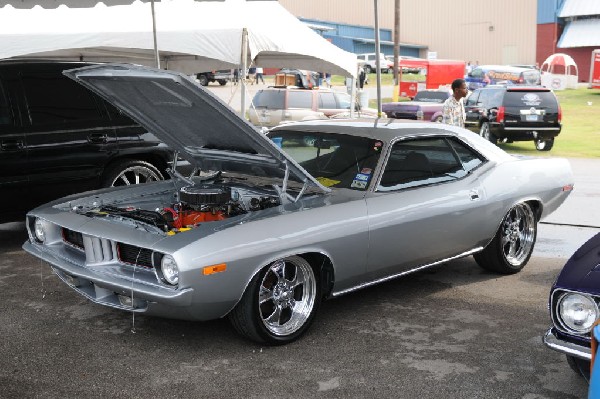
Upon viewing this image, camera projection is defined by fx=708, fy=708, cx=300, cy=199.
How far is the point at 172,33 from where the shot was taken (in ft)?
32.7

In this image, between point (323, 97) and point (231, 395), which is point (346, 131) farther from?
point (323, 97)

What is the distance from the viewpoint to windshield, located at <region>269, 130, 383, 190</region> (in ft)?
16.4

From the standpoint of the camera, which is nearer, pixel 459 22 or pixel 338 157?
pixel 338 157

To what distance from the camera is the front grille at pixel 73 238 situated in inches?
179

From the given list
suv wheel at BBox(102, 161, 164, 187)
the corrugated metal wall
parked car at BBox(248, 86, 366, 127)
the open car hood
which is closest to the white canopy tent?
suv wheel at BBox(102, 161, 164, 187)

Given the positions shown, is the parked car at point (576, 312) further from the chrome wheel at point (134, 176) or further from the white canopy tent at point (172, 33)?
the white canopy tent at point (172, 33)

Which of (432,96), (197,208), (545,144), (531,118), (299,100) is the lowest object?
(545,144)

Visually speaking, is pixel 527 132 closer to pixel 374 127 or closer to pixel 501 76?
pixel 374 127

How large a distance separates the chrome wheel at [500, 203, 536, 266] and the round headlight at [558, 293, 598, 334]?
2.52 meters

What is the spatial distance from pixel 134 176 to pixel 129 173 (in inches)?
2.8

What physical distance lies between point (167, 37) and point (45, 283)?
513 cm

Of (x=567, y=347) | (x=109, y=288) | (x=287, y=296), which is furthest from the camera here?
(x=287, y=296)

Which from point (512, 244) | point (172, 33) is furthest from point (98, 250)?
point (172, 33)

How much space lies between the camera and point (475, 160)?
5773mm
